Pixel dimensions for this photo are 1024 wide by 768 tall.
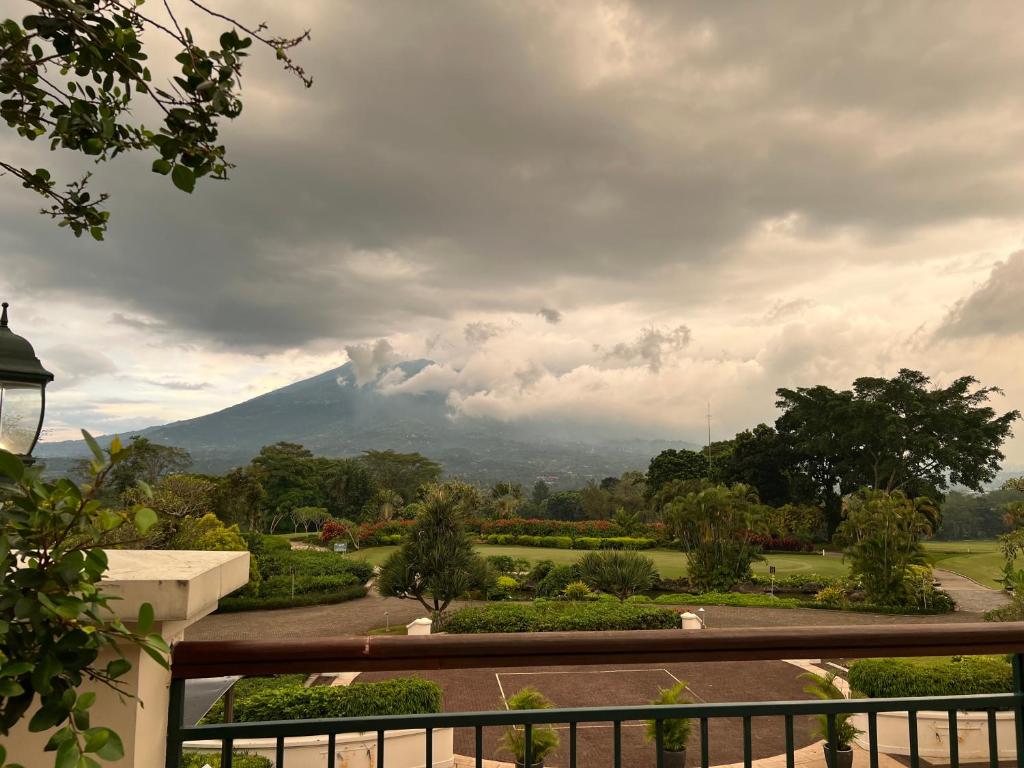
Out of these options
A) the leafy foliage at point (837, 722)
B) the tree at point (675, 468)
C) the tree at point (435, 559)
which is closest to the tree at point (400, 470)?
the tree at point (675, 468)

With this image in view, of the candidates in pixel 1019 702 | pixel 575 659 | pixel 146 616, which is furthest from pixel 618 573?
pixel 146 616

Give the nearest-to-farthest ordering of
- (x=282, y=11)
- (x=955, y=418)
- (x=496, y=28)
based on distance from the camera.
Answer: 1. (x=282, y=11)
2. (x=496, y=28)
3. (x=955, y=418)

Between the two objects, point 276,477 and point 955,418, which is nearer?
point 955,418

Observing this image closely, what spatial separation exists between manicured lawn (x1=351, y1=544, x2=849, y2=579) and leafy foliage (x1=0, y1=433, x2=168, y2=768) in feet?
70.4

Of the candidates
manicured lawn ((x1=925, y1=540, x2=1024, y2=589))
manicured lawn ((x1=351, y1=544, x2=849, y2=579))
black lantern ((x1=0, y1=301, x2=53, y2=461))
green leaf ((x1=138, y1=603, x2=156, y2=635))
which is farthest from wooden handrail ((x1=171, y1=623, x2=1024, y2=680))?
manicured lawn ((x1=351, y1=544, x2=849, y2=579))

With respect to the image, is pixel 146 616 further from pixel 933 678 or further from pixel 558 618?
pixel 558 618

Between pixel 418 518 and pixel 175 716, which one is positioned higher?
pixel 175 716

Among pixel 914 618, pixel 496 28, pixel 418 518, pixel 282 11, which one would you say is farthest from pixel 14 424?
pixel 914 618

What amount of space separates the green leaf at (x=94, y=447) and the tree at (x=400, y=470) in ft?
157

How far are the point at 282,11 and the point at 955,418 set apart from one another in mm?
35013

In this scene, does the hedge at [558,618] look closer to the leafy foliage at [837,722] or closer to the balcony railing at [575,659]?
the leafy foliage at [837,722]

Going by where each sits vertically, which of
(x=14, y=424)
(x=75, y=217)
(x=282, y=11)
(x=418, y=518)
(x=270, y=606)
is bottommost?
(x=270, y=606)

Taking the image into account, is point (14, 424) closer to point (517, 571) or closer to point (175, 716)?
point (175, 716)

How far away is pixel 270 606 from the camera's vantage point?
1652 cm
